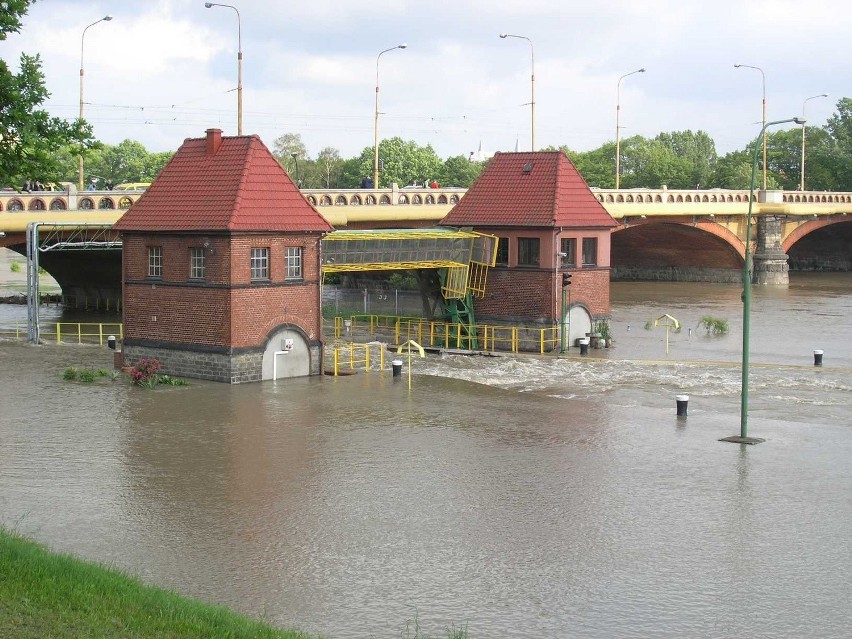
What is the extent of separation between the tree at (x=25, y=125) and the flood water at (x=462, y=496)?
6.16 metres

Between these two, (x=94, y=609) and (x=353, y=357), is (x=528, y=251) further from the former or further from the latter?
(x=94, y=609)

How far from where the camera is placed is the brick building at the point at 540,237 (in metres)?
46.8

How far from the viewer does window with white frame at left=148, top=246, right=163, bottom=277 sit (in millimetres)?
38906

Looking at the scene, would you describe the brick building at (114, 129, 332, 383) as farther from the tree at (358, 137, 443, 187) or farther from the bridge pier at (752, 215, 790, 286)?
the tree at (358, 137, 443, 187)

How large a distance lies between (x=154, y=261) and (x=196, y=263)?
1978 millimetres

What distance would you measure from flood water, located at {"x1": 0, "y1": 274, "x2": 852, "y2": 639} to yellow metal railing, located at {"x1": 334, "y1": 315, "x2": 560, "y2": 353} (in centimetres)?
506

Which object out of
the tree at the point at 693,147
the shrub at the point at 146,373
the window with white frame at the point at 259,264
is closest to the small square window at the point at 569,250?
the window with white frame at the point at 259,264

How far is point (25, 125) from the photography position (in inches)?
852

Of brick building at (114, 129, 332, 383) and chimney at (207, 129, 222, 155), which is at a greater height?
chimney at (207, 129, 222, 155)

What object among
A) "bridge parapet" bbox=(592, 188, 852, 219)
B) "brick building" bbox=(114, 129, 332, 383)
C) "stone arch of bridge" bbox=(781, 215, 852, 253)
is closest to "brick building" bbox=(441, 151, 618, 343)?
"brick building" bbox=(114, 129, 332, 383)

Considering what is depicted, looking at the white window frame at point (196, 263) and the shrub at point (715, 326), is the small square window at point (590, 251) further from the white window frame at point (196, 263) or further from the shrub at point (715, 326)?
the white window frame at point (196, 263)

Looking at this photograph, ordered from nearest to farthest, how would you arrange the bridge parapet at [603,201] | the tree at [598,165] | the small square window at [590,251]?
the small square window at [590,251]
the bridge parapet at [603,201]
the tree at [598,165]

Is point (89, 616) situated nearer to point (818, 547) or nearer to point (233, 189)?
point (818, 547)

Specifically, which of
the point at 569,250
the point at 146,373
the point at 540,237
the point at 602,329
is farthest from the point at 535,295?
the point at 146,373
